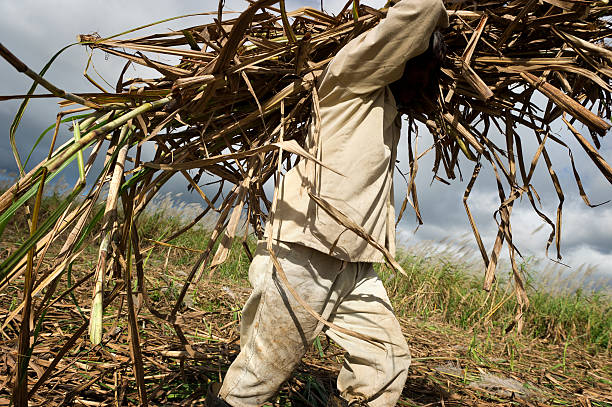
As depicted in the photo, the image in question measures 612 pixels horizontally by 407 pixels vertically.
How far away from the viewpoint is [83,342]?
2.28 metres

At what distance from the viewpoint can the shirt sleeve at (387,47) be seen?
1.42 metres

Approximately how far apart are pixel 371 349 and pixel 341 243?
43cm

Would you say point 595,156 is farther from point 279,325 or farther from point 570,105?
point 279,325

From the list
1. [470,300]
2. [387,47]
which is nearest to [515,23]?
[387,47]

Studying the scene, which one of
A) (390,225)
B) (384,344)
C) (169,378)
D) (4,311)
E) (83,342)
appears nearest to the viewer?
(384,344)

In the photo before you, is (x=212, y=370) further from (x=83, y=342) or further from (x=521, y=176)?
(x=521, y=176)

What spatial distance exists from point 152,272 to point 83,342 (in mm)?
1693

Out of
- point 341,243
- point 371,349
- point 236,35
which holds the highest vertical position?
point 236,35

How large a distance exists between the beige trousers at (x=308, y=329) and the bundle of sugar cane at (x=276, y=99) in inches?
9.4

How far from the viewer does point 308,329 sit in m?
1.54

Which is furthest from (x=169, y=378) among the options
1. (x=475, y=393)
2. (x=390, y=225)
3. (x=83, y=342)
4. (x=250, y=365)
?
(x=475, y=393)

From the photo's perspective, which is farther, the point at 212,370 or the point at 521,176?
the point at 212,370

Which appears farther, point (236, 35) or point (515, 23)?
point (515, 23)

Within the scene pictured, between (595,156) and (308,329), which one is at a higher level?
(595,156)
